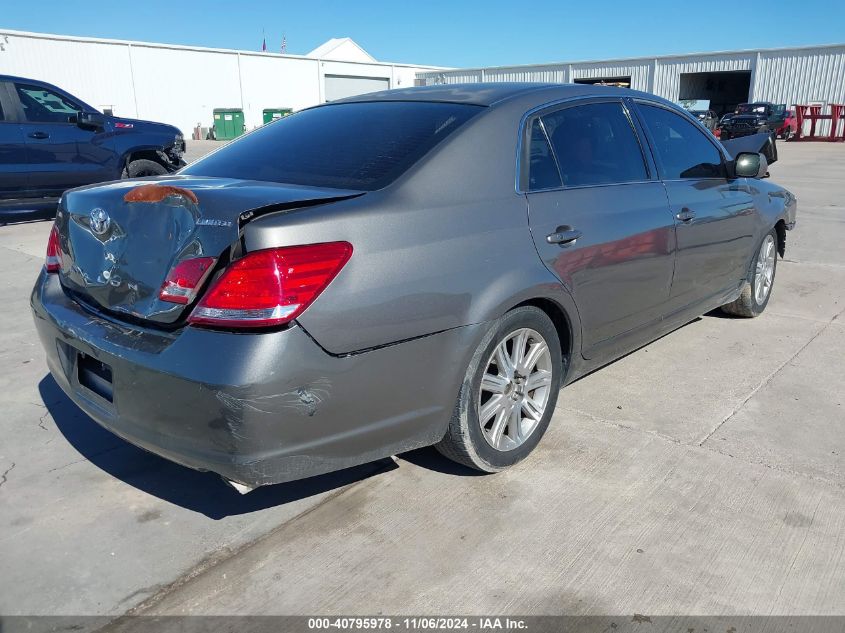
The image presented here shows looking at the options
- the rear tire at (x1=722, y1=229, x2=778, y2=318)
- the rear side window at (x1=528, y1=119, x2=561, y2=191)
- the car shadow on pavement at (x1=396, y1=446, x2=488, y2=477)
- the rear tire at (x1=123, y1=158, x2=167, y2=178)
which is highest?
the rear side window at (x1=528, y1=119, x2=561, y2=191)

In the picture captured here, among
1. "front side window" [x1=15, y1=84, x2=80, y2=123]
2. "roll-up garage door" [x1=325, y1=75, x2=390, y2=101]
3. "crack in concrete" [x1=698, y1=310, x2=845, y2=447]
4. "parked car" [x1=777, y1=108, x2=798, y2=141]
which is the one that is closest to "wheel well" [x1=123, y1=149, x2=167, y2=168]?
"front side window" [x1=15, y1=84, x2=80, y2=123]

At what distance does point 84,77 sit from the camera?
101 ft

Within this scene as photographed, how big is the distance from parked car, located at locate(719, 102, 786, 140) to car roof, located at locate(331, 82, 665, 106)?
2755 centimetres

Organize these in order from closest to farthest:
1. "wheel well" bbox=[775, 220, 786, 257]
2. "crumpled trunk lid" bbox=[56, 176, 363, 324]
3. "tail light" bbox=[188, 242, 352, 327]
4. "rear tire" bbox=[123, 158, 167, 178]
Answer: "tail light" bbox=[188, 242, 352, 327] < "crumpled trunk lid" bbox=[56, 176, 363, 324] < "wheel well" bbox=[775, 220, 786, 257] < "rear tire" bbox=[123, 158, 167, 178]

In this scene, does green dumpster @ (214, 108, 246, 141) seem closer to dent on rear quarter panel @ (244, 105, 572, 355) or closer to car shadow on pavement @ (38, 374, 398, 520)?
car shadow on pavement @ (38, 374, 398, 520)

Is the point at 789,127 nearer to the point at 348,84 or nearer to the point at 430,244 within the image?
the point at 348,84

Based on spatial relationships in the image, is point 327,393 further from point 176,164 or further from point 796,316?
point 176,164

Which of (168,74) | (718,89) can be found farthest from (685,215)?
(718,89)

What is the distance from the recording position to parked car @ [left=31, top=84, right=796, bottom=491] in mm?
2174

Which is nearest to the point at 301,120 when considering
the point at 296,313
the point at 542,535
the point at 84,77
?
the point at 296,313

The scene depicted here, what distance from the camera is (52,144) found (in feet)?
29.7

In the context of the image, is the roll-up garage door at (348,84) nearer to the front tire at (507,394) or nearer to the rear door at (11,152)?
the rear door at (11,152)

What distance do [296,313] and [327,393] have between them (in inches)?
11.2

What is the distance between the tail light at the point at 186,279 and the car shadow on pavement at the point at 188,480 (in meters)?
0.95
